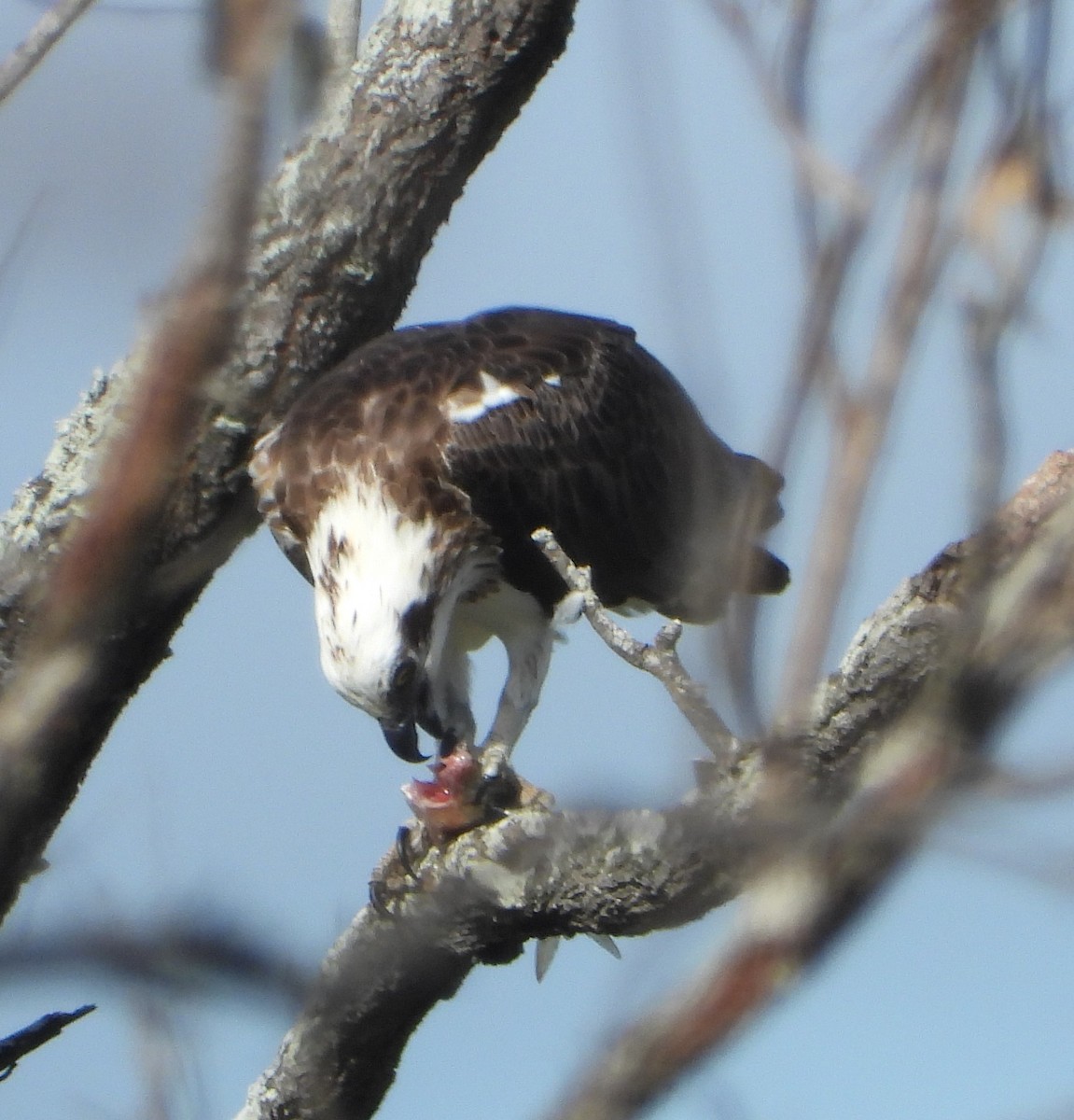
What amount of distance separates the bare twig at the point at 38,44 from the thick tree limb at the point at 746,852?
1147 mm

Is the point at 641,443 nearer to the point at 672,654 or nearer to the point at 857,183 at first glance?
the point at 672,654

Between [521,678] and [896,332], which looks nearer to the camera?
[896,332]

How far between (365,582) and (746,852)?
12.8 ft

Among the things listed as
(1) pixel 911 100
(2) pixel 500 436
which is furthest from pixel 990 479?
(2) pixel 500 436

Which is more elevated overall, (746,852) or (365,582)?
(746,852)

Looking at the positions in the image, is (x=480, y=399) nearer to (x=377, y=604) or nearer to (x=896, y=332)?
(x=377, y=604)

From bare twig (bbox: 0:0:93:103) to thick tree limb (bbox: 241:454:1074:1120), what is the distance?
1.15m

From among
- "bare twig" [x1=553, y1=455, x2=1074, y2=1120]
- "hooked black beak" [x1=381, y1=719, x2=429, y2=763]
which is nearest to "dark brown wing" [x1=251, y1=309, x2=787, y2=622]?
"hooked black beak" [x1=381, y1=719, x2=429, y2=763]

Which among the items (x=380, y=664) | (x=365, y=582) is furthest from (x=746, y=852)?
(x=365, y=582)

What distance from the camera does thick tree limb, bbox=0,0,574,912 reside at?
14.1 feet

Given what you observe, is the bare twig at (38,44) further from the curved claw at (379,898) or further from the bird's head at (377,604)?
the bird's head at (377,604)

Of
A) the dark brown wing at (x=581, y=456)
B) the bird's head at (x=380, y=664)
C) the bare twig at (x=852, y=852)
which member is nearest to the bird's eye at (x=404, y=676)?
the bird's head at (x=380, y=664)

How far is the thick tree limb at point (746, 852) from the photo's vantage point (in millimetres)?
1227

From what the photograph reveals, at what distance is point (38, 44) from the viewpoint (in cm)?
204
